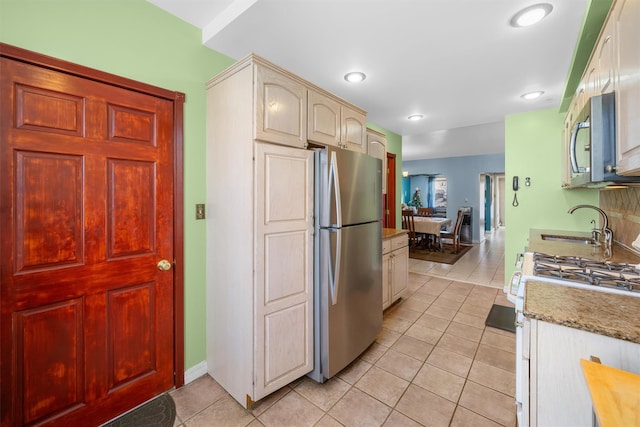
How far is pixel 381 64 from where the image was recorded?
7.68 feet

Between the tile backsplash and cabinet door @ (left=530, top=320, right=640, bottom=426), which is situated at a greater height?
the tile backsplash

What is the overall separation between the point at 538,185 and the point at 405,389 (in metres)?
3.28

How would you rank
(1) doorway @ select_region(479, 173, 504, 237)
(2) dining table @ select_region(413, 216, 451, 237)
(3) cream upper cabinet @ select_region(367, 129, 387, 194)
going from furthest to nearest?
(1) doorway @ select_region(479, 173, 504, 237) < (2) dining table @ select_region(413, 216, 451, 237) < (3) cream upper cabinet @ select_region(367, 129, 387, 194)

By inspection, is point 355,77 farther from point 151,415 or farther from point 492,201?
point 492,201

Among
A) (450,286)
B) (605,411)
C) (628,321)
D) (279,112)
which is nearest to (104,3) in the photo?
(279,112)

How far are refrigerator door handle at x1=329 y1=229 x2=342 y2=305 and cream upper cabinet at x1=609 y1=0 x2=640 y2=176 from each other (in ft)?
4.56

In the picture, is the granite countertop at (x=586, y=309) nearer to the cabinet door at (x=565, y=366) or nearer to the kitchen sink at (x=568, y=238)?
the cabinet door at (x=565, y=366)

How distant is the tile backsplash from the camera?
1885mm

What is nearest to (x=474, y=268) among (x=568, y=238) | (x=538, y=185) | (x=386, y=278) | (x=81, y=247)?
(x=538, y=185)

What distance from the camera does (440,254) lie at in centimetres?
611

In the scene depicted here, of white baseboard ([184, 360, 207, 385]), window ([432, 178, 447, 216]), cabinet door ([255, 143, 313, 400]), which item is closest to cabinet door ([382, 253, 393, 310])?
cabinet door ([255, 143, 313, 400])

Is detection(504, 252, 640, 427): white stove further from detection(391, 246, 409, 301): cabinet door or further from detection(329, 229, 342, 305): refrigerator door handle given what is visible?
detection(391, 246, 409, 301): cabinet door

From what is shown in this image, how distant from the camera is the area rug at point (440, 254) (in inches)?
222

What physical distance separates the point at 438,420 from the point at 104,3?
3165 millimetres
